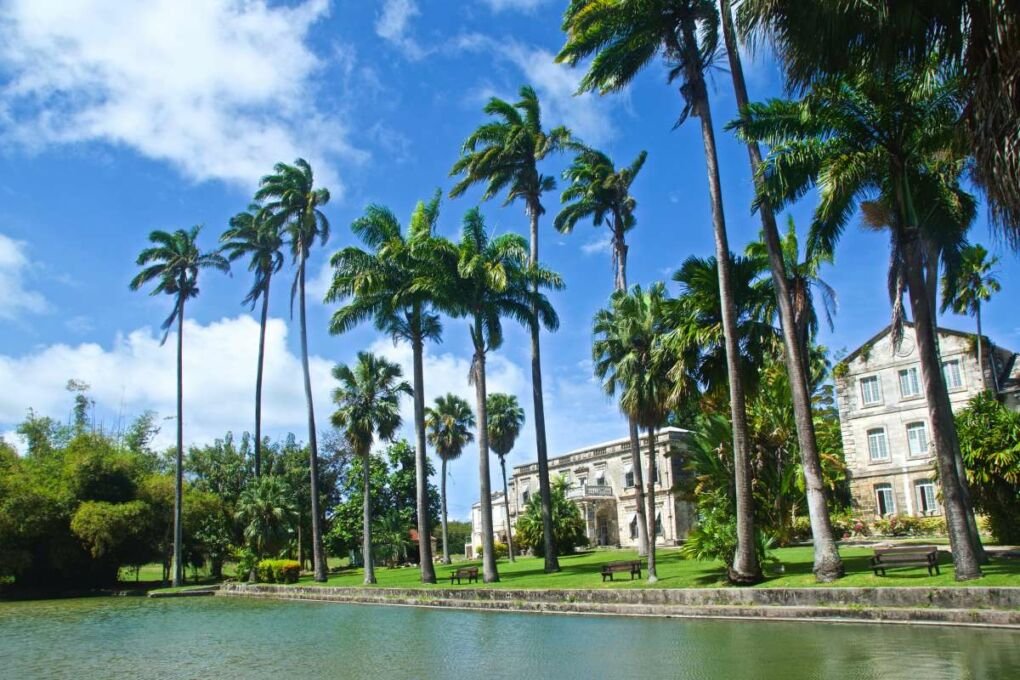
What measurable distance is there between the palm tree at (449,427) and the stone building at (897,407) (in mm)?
24132

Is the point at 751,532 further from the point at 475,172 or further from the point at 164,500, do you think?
the point at 164,500

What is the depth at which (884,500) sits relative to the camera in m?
38.5

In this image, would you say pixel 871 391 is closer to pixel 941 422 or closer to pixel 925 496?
pixel 925 496

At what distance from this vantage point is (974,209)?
18.7 metres

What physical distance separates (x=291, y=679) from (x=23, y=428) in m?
63.8

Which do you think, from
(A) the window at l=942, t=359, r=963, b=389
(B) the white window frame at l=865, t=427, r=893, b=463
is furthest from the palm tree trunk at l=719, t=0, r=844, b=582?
(B) the white window frame at l=865, t=427, r=893, b=463

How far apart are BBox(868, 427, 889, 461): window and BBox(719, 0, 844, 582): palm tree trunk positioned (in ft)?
73.7

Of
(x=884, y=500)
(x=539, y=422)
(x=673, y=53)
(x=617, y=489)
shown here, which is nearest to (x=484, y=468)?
(x=539, y=422)

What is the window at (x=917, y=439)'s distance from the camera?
37500mm

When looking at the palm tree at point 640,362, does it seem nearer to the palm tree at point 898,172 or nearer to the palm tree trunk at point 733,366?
the palm tree trunk at point 733,366

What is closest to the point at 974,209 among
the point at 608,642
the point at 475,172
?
the point at 608,642

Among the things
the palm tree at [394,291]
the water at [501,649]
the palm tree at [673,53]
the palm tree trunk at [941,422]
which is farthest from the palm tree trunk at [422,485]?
the palm tree trunk at [941,422]

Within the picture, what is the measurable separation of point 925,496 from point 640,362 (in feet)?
68.5

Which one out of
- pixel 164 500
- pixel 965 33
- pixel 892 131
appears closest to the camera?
pixel 965 33
